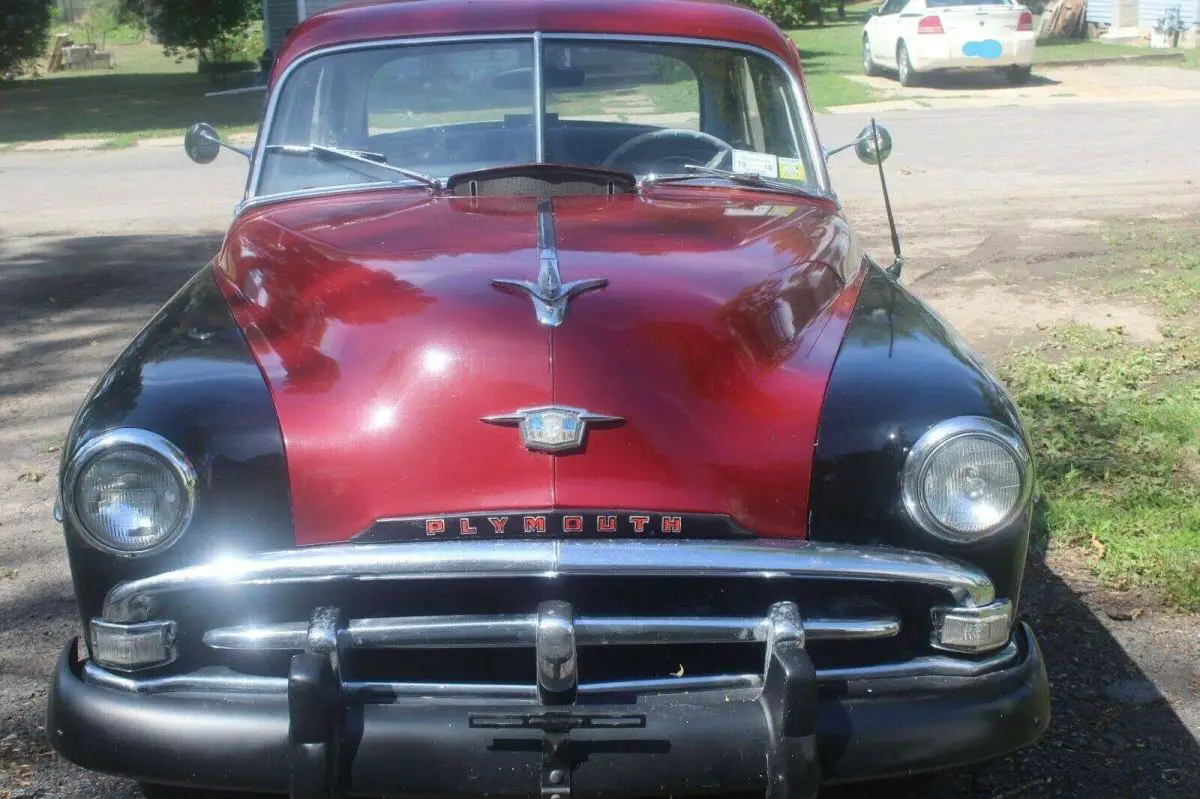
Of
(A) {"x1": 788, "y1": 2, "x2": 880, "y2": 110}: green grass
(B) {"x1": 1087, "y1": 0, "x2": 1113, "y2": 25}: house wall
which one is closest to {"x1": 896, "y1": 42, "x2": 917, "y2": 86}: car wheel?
(A) {"x1": 788, "y1": 2, "x2": 880, "y2": 110}: green grass

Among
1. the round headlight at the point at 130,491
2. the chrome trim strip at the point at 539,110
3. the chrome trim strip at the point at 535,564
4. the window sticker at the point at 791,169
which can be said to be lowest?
the chrome trim strip at the point at 535,564

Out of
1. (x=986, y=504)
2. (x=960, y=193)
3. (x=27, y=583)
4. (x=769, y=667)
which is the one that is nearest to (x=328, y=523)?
(x=769, y=667)

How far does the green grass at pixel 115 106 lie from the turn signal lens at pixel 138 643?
13.6m

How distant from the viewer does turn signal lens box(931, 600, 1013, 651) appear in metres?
2.46

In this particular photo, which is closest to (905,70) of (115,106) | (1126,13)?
(1126,13)

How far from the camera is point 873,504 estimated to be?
2451mm

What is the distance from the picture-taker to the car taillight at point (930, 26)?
1798 cm

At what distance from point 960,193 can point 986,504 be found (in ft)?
27.2

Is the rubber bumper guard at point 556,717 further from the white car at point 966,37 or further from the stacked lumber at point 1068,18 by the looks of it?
the stacked lumber at point 1068,18

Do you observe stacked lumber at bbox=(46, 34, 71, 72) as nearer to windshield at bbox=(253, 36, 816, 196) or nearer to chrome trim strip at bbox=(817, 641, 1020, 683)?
windshield at bbox=(253, 36, 816, 196)

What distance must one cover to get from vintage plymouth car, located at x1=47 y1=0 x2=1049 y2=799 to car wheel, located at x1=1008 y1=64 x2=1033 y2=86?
16.8 meters

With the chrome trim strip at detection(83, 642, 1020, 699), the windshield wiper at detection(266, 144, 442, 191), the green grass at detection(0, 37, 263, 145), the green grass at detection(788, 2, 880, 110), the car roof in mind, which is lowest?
the green grass at detection(0, 37, 263, 145)

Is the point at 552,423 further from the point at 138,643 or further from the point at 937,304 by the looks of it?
the point at 937,304

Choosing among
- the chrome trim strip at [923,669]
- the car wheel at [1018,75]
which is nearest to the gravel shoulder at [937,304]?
the chrome trim strip at [923,669]
